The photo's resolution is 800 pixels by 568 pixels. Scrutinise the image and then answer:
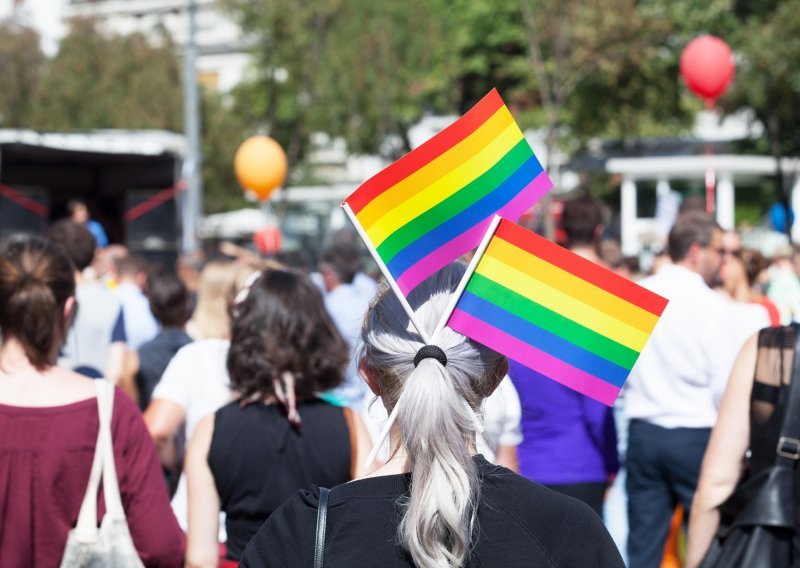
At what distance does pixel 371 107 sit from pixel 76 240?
17623 mm

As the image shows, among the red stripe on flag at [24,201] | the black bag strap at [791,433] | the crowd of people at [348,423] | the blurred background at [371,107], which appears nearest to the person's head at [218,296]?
the crowd of people at [348,423]

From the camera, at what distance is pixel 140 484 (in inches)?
121

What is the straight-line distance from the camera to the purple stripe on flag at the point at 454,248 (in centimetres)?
191

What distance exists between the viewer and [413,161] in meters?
1.87

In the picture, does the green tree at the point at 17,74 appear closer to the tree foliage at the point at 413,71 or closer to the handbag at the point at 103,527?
the tree foliage at the point at 413,71

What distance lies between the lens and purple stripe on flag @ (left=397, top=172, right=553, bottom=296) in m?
1.91

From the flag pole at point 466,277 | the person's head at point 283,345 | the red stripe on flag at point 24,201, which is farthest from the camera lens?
the red stripe on flag at point 24,201

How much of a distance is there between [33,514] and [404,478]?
4.81ft

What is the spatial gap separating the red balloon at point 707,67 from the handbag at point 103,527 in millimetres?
11768

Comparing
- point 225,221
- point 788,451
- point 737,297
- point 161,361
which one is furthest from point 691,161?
point 788,451

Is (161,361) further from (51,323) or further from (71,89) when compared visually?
(71,89)

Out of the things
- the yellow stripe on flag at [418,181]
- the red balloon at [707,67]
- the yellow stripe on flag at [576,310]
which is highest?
the red balloon at [707,67]

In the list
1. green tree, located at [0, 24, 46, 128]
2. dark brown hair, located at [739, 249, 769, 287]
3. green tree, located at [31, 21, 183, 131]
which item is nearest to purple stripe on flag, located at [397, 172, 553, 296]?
dark brown hair, located at [739, 249, 769, 287]

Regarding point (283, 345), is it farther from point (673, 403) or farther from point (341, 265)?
point (341, 265)
